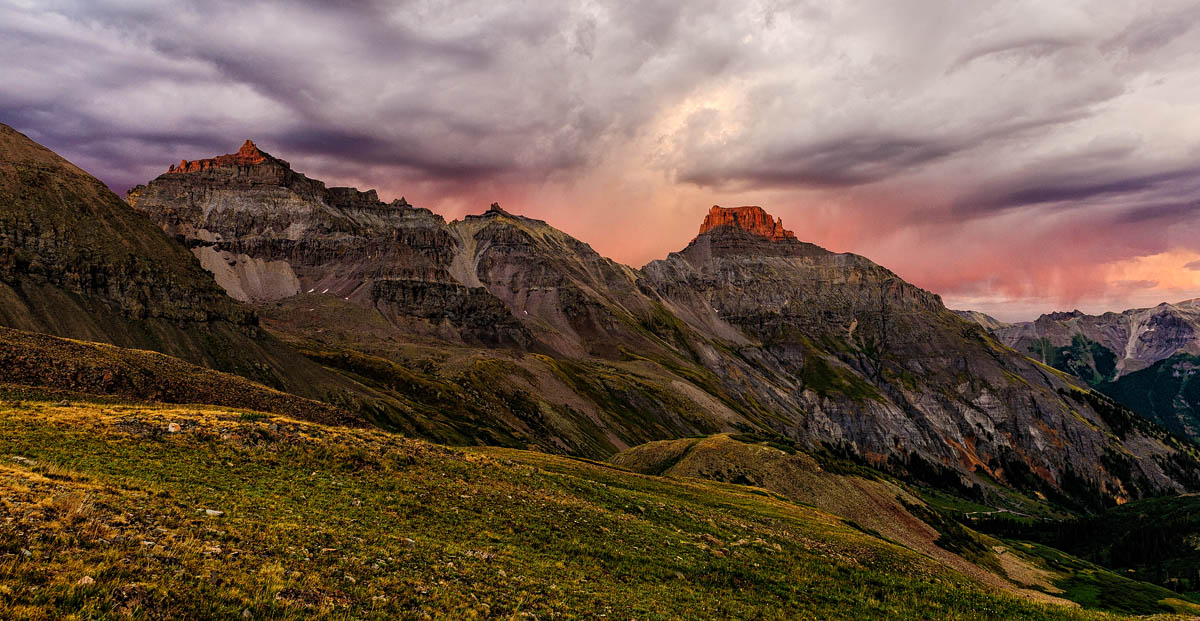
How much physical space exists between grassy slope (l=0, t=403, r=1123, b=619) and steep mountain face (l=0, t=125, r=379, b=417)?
97.9 metres

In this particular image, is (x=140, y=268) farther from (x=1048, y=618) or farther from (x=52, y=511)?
(x=1048, y=618)

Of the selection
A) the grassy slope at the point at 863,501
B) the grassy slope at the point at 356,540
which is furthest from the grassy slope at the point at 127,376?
the grassy slope at the point at 863,501

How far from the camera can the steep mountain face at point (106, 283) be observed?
113m

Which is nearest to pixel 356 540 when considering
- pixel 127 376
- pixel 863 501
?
pixel 127 376

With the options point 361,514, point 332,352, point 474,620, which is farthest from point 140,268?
point 474,620

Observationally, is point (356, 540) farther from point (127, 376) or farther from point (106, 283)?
point (106, 283)

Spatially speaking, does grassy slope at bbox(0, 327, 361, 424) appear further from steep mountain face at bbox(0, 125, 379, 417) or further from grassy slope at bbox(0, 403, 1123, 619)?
steep mountain face at bbox(0, 125, 379, 417)

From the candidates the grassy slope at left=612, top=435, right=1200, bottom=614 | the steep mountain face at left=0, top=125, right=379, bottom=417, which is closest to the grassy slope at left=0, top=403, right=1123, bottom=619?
Result: the grassy slope at left=612, top=435, right=1200, bottom=614

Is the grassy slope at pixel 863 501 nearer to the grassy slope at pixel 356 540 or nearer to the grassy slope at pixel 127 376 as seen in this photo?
the grassy slope at pixel 356 540

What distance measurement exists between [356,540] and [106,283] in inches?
5663

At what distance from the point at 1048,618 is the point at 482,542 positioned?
1161 inches

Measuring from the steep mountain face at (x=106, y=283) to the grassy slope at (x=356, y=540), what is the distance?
97.9 metres

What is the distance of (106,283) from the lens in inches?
4902

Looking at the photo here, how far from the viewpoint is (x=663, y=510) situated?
43.1m
